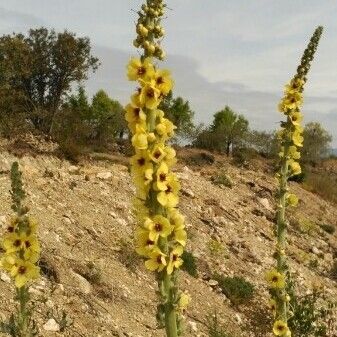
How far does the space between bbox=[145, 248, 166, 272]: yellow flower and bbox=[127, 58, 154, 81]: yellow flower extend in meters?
1.29

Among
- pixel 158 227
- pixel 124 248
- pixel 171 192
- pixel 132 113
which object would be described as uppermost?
pixel 132 113

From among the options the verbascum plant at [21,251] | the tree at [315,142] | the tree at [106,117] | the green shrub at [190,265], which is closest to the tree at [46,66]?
the tree at [106,117]

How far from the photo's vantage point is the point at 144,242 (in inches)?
155

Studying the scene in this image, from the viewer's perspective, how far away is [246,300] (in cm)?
1106

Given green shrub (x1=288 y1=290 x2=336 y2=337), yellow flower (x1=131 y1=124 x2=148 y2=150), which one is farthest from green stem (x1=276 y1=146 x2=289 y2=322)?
yellow flower (x1=131 y1=124 x2=148 y2=150)

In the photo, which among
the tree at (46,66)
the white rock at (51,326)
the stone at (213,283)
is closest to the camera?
the white rock at (51,326)

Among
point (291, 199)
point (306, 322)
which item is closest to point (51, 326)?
point (291, 199)

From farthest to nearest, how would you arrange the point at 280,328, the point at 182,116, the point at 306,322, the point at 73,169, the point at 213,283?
the point at 182,116, the point at 73,169, the point at 213,283, the point at 306,322, the point at 280,328

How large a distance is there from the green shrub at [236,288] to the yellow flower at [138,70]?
787cm

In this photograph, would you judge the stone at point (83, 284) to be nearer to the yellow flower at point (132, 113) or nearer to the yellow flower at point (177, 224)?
the yellow flower at point (177, 224)

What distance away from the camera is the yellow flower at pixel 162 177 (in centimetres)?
380

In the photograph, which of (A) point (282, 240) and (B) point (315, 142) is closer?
(A) point (282, 240)

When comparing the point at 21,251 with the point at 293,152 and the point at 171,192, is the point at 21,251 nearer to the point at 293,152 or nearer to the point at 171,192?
the point at 171,192

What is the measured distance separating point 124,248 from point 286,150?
5166mm
